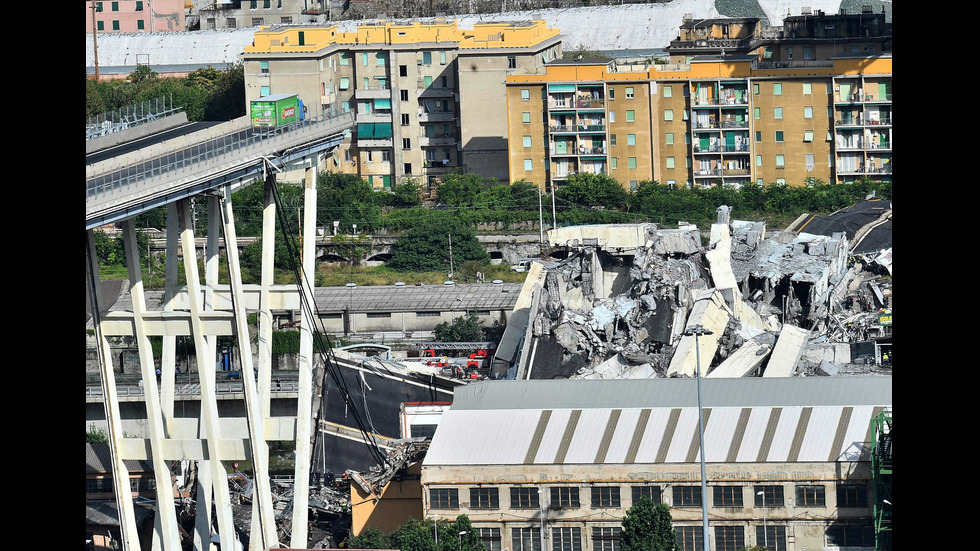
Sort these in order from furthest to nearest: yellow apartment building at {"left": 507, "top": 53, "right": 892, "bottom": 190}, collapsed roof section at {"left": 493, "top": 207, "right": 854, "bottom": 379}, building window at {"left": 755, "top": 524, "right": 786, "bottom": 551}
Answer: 1. yellow apartment building at {"left": 507, "top": 53, "right": 892, "bottom": 190}
2. collapsed roof section at {"left": 493, "top": 207, "right": 854, "bottom": 379}
3. building window at {"left": 755, "top": 524, "right": 786, "bottom": 551}

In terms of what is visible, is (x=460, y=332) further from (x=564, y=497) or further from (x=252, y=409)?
(x=252, y=409)

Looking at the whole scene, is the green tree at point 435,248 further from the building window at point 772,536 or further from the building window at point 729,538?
the building window at point 772,536

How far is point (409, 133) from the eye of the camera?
95.5m

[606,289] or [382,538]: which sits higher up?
[606,289]

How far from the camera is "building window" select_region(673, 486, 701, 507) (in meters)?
38.7

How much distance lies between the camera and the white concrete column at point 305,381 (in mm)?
37562

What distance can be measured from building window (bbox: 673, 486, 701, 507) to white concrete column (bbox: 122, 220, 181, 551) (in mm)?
12609

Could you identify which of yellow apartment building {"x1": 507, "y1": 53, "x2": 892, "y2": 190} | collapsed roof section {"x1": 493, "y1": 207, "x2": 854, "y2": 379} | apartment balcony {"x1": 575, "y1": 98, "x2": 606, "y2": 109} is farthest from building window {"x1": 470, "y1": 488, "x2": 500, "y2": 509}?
apartment balcony {"x1": 575, "y1": 98, "x2": 606, "y2": 109}

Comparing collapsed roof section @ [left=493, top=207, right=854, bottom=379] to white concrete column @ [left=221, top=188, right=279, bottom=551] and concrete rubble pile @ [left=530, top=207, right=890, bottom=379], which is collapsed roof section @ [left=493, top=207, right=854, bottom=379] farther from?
white concrete column @ [left=221, top=188, right=279, bottom=551]

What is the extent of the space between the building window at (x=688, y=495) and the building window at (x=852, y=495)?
11.6 feet

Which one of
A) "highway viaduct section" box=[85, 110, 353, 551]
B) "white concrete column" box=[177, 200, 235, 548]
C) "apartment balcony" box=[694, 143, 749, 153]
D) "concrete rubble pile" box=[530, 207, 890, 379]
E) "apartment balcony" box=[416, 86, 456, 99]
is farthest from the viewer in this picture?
"apartment balcony" box=[416, 86, 456, 99]

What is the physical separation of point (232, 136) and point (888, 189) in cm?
5382
